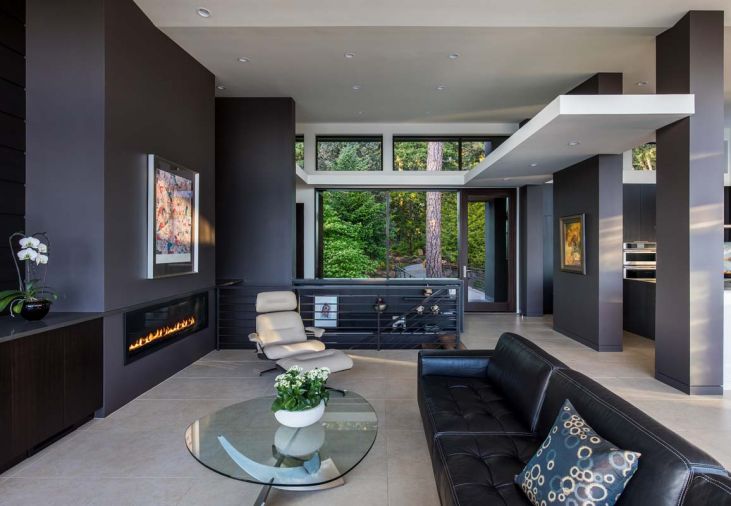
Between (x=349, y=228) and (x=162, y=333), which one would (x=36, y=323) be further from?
(x=349, y=228)

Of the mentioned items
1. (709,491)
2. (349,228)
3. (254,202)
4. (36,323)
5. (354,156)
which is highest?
(354,156)

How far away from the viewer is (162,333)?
4352 millimetres

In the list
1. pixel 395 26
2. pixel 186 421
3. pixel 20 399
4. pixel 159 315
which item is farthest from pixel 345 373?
pixel 395 26

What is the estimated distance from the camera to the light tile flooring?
234 centimetres

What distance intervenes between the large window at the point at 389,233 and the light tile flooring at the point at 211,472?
3.82 meters

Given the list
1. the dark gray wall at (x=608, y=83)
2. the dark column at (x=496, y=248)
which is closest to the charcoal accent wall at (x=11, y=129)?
the dark gray wall at (x=608, y=83)

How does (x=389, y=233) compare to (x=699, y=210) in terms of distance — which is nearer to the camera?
(x=699, y=210)

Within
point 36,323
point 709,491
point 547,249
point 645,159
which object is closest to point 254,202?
point 36,323

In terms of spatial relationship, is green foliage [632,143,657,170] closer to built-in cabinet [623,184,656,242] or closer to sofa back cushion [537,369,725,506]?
built-in cabinet [623,184,656,242]

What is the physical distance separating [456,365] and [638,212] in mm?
7201

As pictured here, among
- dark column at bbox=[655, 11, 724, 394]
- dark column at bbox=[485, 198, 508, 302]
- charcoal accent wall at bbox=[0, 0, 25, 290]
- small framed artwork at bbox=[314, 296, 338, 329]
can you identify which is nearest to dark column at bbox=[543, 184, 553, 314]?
dark column at bbox=[485, 198, 508, 302]

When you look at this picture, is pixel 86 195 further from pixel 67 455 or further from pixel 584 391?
pixel 584 391

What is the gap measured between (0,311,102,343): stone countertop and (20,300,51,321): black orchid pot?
42 millimetres

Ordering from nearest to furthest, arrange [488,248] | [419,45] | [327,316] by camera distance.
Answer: [419,45] < [327,316] < [488,248]
